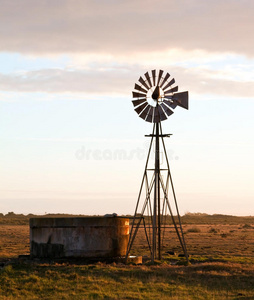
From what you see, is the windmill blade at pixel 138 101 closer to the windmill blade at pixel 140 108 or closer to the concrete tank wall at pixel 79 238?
the windmill blade at pixel 140 108

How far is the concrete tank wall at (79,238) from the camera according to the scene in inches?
1272

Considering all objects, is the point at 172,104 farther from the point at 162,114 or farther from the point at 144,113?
the point at 144,113

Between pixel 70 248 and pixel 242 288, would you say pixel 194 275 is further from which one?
pixel 70 248

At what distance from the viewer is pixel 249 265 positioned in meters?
31.5

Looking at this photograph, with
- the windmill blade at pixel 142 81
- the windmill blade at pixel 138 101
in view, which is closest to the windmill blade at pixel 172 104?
the windmill blade at pixel 138 101

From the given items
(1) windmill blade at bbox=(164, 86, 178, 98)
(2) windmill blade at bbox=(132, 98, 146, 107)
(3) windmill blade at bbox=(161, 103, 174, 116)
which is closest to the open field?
(3) windmill blade at bbox=(161, 103, 174, 116)

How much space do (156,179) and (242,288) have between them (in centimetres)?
944

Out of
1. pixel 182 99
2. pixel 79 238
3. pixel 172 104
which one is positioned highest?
pixel 182 99

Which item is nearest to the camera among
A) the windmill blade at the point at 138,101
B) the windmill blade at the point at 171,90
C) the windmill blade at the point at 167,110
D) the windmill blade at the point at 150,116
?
the windmill blade at the point at 167,110

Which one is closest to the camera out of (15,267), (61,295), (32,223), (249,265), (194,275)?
(61,295)

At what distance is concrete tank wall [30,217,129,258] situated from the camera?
106 feet

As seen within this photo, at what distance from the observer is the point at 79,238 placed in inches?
1275

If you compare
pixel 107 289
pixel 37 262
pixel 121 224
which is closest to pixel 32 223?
pixel 37 262

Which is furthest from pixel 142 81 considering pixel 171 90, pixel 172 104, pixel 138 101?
pixel 172 104
